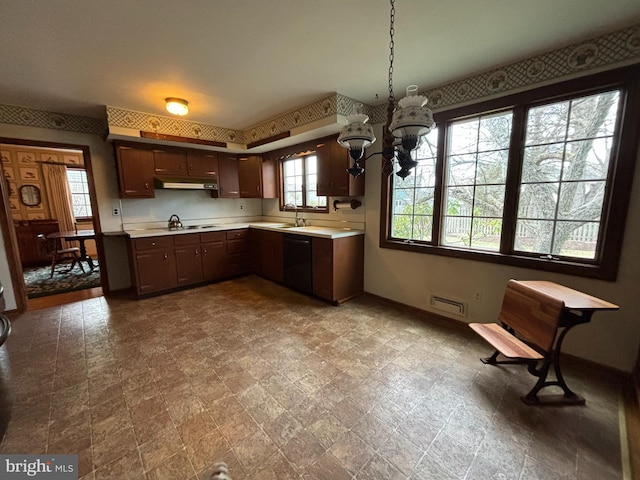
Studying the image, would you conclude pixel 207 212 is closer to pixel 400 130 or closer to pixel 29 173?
pixel 400 130

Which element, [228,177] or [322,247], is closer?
[322,247]

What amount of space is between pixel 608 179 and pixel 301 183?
11.7 ft

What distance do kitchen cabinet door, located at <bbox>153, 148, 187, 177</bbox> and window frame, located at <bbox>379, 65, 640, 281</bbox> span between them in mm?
3717

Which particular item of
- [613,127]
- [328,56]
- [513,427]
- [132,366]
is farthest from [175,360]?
[613,127]

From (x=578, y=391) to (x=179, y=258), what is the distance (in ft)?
15.1

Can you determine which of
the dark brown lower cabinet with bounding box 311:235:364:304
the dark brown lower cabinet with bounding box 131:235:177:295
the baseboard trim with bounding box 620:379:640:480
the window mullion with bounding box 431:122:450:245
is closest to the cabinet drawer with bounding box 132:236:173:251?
the dark brown lower cabinet with bounding box 131:235:177:295

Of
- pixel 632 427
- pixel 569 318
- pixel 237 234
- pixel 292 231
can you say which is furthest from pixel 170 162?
pixel 632 427

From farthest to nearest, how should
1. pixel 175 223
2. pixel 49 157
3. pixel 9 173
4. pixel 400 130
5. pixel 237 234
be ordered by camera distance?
pixel 49 157, pixel 9 173, pixel 237 234, pixel 175 223, pixel 400 130

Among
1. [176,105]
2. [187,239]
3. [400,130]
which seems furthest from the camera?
[187,239]

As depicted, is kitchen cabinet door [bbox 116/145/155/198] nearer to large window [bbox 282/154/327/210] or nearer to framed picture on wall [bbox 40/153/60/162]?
large window [bbox 282/154/327/210]

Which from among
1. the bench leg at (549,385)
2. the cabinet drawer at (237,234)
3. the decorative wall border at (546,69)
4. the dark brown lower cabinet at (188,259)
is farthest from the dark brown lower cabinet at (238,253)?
the bench leg at (549,385)

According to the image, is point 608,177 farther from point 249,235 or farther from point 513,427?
point 249,235

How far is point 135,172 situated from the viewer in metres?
3.79

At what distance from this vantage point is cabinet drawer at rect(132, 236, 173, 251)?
3.62 metres
